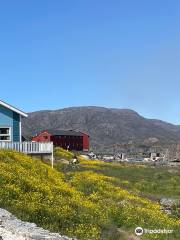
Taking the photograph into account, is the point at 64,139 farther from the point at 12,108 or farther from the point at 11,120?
the point at 12,108

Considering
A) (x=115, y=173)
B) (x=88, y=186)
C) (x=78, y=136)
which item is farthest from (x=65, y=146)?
(x=88, y=186)

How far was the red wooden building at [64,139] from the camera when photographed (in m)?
93.2

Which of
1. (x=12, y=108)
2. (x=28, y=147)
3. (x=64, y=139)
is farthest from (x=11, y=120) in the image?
(x=64, y=139)

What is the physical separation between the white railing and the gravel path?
2525 centimetres

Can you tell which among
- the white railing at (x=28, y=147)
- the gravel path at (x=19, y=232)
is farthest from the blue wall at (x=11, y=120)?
the gravel path at (x=19, y=232)

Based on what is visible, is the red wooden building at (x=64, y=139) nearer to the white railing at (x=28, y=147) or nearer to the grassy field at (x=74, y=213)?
the white railing at (x=28, y=147)

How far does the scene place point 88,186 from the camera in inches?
1187

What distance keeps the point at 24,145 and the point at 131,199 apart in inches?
609

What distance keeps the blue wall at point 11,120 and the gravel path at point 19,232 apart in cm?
3103

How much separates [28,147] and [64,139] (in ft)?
179

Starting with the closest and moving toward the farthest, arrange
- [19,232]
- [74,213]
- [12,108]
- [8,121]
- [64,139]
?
[19,232]
[74,213]
[12,108]
[8,121]
[64,139]

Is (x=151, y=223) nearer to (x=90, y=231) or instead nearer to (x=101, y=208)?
(x=101, y=208)

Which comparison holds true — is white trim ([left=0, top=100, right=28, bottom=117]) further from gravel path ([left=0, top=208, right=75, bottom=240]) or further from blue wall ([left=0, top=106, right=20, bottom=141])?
gravel path ([left=0, top=208, right=75, bottom=240])

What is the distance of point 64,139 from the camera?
95.2 m
